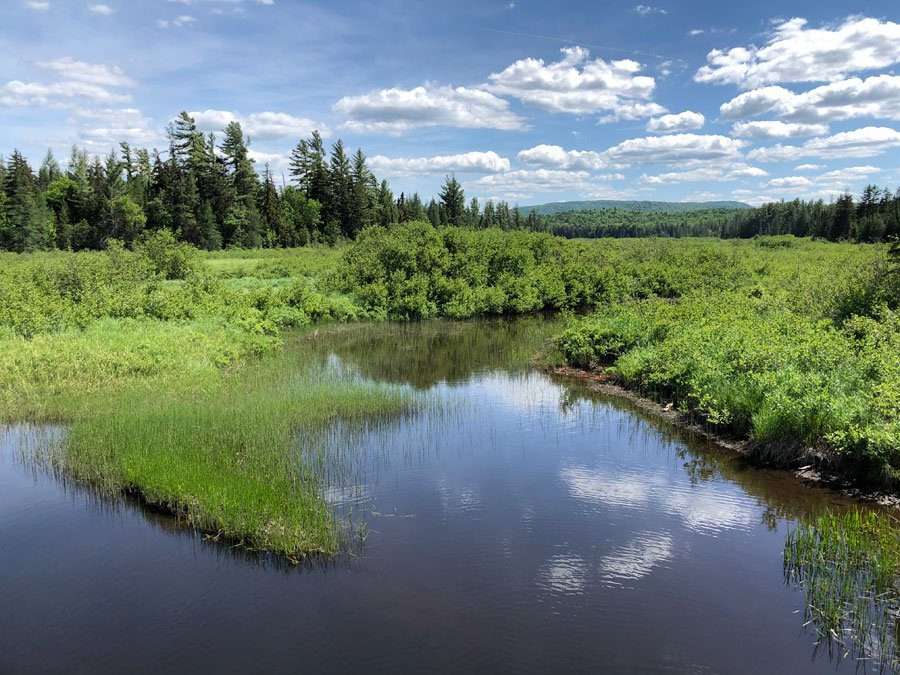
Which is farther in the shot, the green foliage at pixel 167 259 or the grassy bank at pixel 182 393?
the green foliage at pixel 167 259

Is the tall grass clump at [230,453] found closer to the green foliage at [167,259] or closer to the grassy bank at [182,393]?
the grassy bank at [182,393]

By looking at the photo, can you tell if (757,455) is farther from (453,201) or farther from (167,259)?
(453,201)

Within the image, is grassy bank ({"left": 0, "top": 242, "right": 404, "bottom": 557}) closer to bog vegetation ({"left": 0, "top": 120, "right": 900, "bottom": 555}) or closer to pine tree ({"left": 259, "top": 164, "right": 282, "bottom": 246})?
bog vegetation ({"left": 0, "top": 120, "right": 900, "bottom": 555})

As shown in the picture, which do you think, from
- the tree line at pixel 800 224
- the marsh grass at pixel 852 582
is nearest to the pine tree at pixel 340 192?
the tree line at pixel 800 224

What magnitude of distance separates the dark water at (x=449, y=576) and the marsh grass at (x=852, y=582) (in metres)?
0.32

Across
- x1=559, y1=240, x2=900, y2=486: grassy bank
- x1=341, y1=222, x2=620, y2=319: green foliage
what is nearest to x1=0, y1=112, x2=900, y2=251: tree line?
x1=341, y1=222, x2=620, y2=319: green foliage

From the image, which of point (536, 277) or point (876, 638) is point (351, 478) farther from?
point (536, 277)

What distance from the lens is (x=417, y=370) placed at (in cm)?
2241

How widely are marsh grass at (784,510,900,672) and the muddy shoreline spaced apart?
1083mm

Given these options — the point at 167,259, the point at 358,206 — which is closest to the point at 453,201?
the point at 358,206

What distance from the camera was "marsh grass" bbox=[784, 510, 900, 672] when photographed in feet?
24.2

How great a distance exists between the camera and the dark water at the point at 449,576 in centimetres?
736

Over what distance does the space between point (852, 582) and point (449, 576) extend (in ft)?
17.7

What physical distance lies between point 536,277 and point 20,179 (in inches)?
2328
